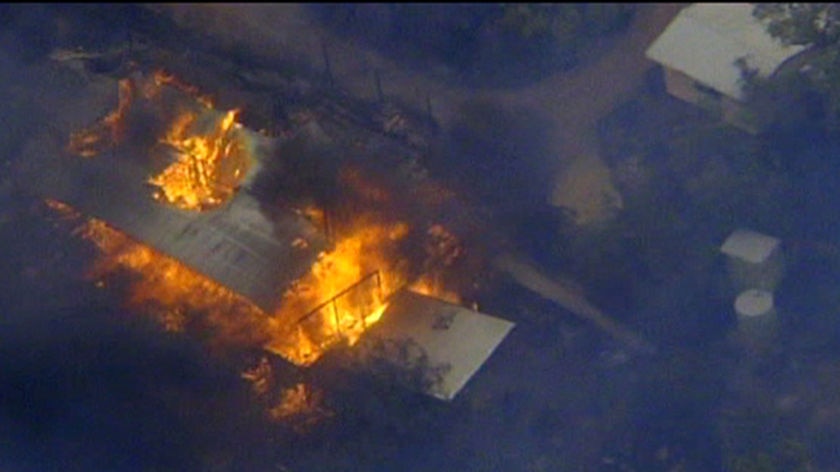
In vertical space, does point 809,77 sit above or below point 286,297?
above

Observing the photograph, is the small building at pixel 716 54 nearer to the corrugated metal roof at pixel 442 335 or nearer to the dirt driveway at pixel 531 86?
the dirt driveway at pixel 531 86

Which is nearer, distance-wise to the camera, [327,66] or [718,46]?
[718,46]

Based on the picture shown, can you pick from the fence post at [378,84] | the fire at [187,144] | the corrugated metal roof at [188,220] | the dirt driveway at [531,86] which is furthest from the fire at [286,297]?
the dirt driveway at [531,86]

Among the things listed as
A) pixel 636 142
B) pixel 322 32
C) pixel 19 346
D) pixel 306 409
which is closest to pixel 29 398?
pixel 19 346

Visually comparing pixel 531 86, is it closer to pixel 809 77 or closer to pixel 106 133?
pixel 809 77

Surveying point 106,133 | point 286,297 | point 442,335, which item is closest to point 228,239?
point 286,297

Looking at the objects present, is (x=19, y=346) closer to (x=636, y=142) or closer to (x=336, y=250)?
(x=336, y=250)

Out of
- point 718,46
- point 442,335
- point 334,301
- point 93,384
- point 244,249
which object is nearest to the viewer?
point 442,335
